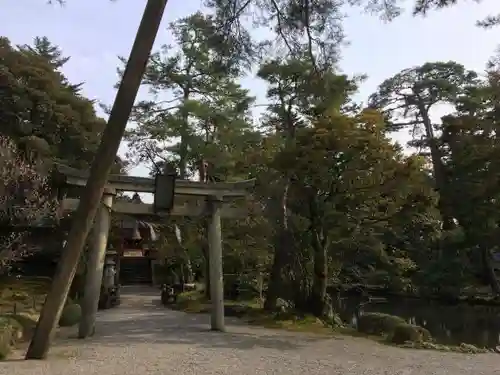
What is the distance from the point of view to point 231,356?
755 cm

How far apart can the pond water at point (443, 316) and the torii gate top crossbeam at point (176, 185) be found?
21.0ft

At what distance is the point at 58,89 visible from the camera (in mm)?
20969

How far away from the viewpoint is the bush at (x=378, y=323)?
11264 millimetres

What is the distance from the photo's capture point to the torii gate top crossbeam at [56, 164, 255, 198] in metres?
9.46

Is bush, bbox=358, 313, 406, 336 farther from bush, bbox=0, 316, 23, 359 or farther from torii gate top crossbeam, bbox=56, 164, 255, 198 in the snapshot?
bush, bbox=0, 316, 23, 359

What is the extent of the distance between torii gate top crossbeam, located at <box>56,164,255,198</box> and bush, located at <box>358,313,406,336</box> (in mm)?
4345

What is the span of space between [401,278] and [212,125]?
1095 centimetres

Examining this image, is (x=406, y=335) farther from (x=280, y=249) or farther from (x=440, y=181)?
(x=440, y=181)

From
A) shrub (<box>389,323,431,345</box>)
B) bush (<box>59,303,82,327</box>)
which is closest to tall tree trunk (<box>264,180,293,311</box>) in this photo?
shrub (<box>389,323,431,345</box>)

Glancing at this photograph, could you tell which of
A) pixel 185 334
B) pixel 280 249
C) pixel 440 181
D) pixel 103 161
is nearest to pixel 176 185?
pixel 185 334

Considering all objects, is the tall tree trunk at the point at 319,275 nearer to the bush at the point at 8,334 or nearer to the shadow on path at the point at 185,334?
the shadow on path at the point at 185,334

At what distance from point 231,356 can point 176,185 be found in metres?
4.01

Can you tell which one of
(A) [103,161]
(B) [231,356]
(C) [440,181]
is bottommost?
(B) [231,356]

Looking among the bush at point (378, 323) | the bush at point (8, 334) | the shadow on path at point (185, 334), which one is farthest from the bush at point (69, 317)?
the bush at point (378, 323)
